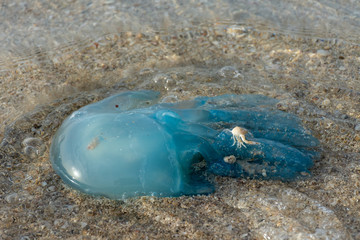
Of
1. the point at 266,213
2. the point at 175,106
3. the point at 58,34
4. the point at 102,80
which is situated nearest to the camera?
the point at 266,213

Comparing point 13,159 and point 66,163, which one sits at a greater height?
point 66,163

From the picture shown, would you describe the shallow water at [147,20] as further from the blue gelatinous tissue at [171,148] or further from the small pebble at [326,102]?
the blue gelatinous tissue at [171,148]

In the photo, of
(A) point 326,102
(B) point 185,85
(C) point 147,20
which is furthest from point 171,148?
(C) point 147,20

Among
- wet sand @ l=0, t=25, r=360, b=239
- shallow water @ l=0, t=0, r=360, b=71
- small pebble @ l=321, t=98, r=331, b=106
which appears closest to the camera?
wet sand @ l=0, t=25, r=360, b=239

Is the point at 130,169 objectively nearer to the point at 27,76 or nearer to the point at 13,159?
the point at 13,159

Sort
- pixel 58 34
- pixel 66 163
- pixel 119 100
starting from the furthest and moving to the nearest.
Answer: pixel 58 34 < pixel 119 100 < pixel 66 163

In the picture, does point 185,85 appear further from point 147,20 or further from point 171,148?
point 147,20

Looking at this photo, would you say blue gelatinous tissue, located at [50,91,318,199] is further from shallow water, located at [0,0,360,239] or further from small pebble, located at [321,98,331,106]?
small pebble, located at [321,98,331,106]

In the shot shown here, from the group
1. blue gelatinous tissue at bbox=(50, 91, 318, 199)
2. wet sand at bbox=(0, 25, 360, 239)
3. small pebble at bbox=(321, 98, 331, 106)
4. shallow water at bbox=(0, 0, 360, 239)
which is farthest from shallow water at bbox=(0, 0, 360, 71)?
blue gelatinous tissue at bbox=(50, 91, 318, 199)

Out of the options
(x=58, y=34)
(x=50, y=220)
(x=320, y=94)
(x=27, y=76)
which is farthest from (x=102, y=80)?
(x=320, y=94)
